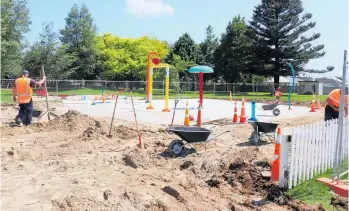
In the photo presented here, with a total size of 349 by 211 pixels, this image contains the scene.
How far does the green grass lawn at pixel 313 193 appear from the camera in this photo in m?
5.83

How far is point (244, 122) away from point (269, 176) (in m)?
8.00

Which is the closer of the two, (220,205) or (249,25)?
(220,205)

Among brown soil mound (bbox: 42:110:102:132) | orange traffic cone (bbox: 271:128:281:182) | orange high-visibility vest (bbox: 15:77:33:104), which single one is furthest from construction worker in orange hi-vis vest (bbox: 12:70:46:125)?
orange traffic cone (bbox: 271:128:281:182)

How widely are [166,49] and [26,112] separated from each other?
5014cm

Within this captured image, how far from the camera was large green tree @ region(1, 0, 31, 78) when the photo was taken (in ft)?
123

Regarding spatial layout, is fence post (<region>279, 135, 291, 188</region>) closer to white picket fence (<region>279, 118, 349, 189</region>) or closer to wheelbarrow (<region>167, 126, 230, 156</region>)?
white picket fence (<region>279, 118, 349, 189</region>)

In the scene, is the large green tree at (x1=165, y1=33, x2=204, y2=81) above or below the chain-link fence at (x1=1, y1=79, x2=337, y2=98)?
above

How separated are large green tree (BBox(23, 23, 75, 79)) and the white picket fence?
47.9m

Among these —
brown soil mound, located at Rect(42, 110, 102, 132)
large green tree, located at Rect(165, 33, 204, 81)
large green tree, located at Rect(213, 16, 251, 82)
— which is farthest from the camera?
large green tree, located at Rect(165, 33, 204, 81)

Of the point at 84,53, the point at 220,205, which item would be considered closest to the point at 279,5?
the point at 84,53

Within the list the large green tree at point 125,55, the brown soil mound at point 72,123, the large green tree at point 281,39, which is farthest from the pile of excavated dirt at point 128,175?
the large green tree at point 125,55

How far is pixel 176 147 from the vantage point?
27.7 feet

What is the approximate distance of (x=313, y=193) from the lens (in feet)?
20.2

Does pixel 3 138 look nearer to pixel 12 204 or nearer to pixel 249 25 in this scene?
pixel 12 204
